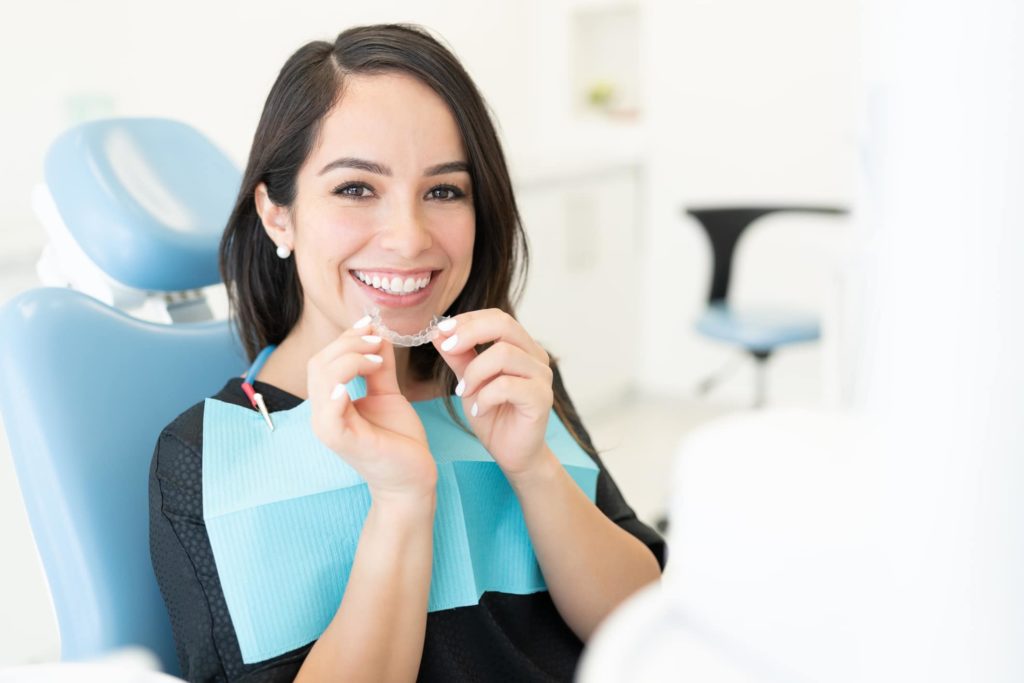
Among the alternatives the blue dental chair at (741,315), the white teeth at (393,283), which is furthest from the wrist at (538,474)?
the blue dental chair at (741,315)

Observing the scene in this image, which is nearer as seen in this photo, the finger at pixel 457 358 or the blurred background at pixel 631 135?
the finger at pixel 457 358

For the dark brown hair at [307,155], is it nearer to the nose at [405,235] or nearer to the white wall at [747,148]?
the nose at [405,235]

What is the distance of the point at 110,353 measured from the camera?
1.05 metres

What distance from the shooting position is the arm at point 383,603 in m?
0.85

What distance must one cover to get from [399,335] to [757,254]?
2.90 m

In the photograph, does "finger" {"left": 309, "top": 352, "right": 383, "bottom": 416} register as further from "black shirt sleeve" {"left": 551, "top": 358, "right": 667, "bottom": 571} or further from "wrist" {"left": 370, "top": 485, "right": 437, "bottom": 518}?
"black shirt sleeve" {"left": 551, "top": 358, "right": 667, "bottom": 571}

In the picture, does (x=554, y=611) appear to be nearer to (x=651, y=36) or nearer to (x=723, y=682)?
(x=723, y=682)

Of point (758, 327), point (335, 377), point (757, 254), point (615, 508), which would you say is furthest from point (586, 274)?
point (335, 377)

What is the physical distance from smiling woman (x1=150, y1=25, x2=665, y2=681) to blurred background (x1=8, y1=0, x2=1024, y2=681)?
302mm

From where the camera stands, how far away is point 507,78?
3852mm

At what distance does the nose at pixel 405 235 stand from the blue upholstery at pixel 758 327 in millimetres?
1952

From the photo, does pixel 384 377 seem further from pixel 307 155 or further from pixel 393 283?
pixel 307 155

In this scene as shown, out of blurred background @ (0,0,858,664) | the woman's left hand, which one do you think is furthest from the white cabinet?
the woman's left hand

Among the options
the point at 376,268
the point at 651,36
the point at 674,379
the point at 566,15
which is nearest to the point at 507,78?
the point at 566,15
